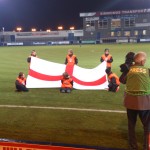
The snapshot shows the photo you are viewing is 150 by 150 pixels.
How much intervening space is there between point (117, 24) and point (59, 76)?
59.8m

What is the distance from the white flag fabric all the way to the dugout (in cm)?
5303

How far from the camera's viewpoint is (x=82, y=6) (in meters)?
85.2

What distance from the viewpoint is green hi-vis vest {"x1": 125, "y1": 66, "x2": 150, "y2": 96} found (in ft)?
15.5

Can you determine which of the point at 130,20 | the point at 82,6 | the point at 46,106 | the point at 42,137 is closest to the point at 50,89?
the point at 46,106

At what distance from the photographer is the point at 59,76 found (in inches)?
471

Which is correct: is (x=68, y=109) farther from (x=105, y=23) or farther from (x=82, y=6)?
(x=82, y=6)

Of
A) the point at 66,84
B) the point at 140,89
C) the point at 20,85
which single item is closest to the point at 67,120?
the point at 140,89

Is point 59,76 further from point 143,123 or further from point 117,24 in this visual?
point 117,24

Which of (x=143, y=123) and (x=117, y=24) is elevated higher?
(x=117, y=24)

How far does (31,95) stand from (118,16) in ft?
203

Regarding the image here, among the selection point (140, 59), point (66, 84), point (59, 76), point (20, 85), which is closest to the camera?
point (140, 59)

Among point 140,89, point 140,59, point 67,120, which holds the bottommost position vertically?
point 67,120

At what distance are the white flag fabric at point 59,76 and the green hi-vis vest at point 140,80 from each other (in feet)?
22.0

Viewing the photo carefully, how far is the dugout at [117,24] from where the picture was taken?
66312mm
